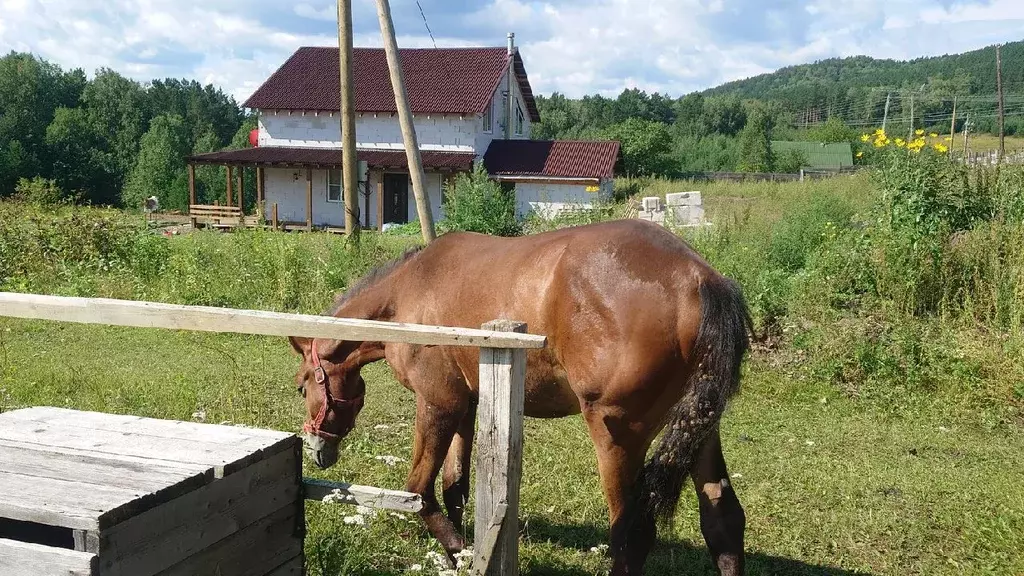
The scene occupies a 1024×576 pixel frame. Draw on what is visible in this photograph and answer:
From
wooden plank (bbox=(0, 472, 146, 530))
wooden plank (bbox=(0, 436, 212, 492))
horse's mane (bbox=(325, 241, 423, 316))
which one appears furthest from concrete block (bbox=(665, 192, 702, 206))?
wooden plank (bbox=(0, 472, 146, 530))

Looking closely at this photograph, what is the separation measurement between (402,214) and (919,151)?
24.5 metres

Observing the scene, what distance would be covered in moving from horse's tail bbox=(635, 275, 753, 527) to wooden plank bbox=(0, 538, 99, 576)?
231cm

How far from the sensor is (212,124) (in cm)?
7450

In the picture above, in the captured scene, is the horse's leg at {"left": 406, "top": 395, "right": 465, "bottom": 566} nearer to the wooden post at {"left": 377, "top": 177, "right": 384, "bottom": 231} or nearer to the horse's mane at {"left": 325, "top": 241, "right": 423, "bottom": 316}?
the horse's mane at {"left": 325, "top": 241, "right": 423, "bottom": 316}

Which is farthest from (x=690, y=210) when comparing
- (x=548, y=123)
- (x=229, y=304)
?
(x=548, y=123)

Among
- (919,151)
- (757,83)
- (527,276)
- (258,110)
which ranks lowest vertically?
(527,276)

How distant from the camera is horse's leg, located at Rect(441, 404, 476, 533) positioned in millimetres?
4844

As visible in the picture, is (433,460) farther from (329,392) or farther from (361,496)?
(329,392)

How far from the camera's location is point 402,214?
32.5 meters

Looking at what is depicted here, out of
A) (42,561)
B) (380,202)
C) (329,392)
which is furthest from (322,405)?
(380,202)

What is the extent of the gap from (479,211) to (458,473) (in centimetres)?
1304

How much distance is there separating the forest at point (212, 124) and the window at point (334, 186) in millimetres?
8791

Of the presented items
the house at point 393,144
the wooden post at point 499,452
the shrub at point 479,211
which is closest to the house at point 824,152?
the house at point 393,144

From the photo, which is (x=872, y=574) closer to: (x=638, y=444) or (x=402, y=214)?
(x=638, y=444)
